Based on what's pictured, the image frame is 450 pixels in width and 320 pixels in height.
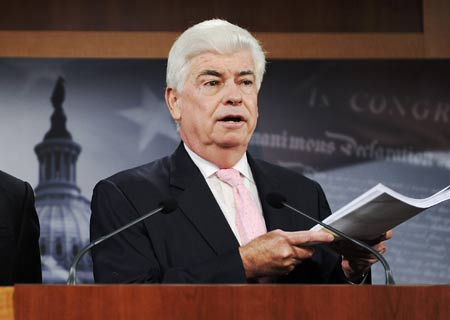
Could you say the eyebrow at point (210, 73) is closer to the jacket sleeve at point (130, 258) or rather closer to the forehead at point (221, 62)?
the forehead at point (221, 62)

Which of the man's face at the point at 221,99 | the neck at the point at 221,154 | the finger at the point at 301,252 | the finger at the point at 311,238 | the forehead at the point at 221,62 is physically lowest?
the finger at the point at 301,252

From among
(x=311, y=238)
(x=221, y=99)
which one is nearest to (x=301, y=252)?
(x=311, y=238)

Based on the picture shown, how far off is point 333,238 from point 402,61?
212 cm

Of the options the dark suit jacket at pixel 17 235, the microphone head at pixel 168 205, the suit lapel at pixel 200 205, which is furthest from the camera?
the dark suit jacket at pixel 17 235

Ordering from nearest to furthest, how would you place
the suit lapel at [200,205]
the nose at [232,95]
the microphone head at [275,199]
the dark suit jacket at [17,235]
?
the microphone head at [275,199] → the suit lapel at [200,205] → the nose at [232,95] → the dark suit jacket at [17,235]

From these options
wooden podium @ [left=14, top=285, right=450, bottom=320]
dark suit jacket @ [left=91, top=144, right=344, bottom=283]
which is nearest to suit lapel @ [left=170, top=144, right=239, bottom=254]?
dark suit jacket @ [left=91, top=144, right=344, bottom=283]

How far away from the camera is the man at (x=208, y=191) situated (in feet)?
7.57

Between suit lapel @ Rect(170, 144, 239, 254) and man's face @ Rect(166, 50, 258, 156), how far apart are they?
77 millimetres

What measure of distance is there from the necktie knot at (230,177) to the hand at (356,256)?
340 millimetres

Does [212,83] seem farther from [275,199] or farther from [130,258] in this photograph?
[130,258]

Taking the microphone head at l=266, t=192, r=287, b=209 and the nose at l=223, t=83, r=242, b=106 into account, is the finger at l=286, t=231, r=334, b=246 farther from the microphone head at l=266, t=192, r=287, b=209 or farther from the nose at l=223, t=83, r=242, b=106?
the nose at l=223, t=83, r=242, b=106

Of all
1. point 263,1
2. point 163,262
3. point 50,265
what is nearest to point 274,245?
point 163,262

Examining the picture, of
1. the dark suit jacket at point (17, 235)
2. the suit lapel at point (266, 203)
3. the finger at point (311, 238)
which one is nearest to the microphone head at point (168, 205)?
the finger at point (311, 238)

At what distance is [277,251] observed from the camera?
212 cm
